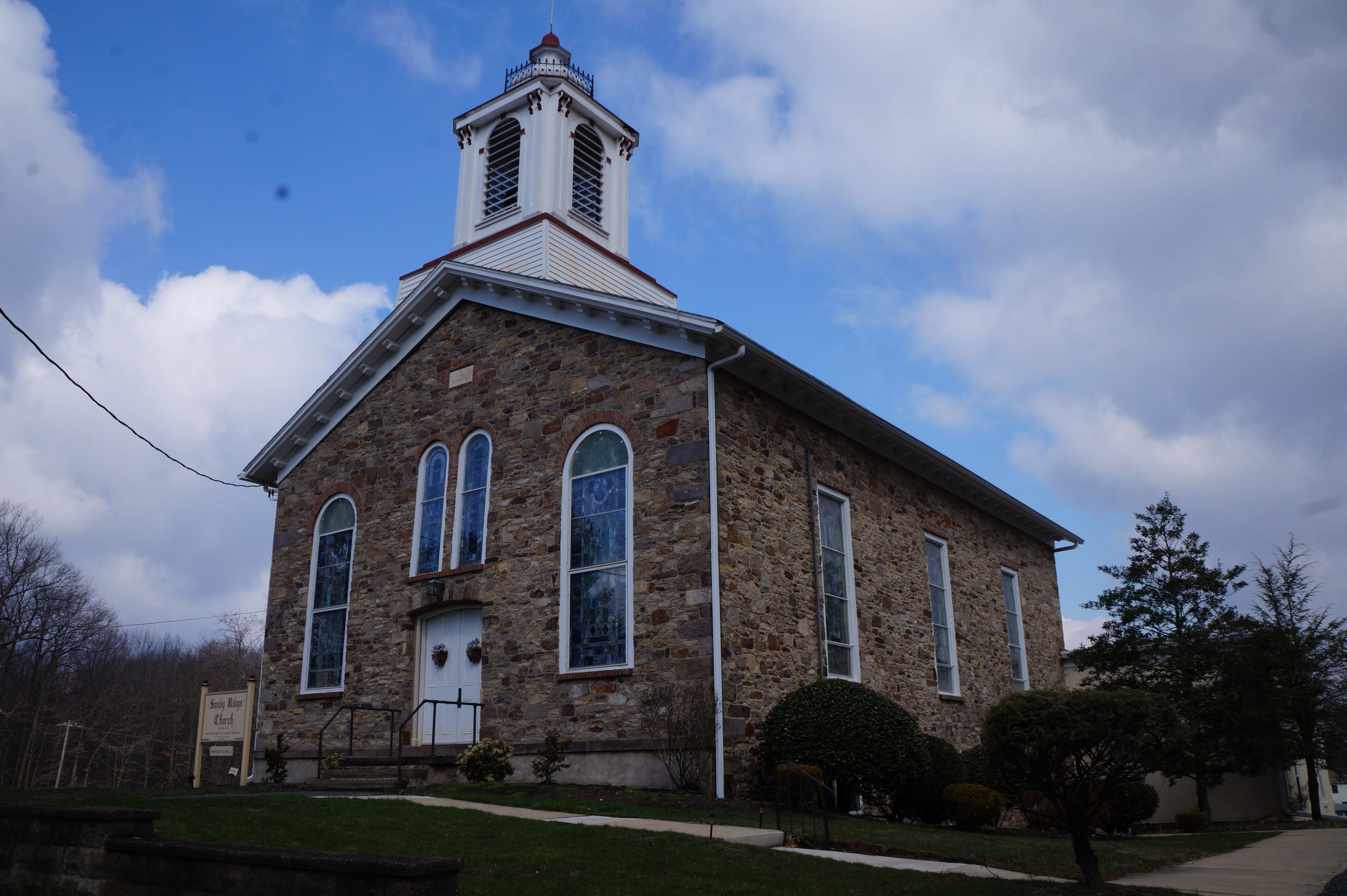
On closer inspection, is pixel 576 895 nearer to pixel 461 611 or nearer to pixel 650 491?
pixel 650 491

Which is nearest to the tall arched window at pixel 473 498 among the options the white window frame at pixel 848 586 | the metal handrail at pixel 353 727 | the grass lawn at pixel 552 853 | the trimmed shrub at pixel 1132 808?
the metal handrail at pixel 353 727

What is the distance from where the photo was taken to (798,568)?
14.4 metres

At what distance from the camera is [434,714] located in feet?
48.0

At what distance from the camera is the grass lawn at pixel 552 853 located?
6.93 metres

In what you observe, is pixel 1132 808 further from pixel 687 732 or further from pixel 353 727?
pixel 353 727

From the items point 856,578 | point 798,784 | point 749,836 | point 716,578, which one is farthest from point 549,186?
point 749,836

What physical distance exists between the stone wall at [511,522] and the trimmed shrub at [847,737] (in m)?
Answer: 1.33

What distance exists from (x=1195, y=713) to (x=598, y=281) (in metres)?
15.0

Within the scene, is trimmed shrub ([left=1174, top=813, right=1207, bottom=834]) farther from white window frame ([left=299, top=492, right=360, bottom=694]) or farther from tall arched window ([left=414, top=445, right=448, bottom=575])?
white window frame ([left=299, top=492, right=360, bottom=694])

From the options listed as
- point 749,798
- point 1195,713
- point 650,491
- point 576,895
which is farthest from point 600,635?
point 1195,713

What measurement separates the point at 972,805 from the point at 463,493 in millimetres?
8852

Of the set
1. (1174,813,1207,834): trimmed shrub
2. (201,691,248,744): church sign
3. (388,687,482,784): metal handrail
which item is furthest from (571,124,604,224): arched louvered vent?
(1174,813,1207,834): trimmed shrub

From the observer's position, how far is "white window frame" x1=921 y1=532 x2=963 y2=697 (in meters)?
18.1

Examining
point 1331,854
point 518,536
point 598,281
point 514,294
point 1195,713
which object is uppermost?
point 598,281
